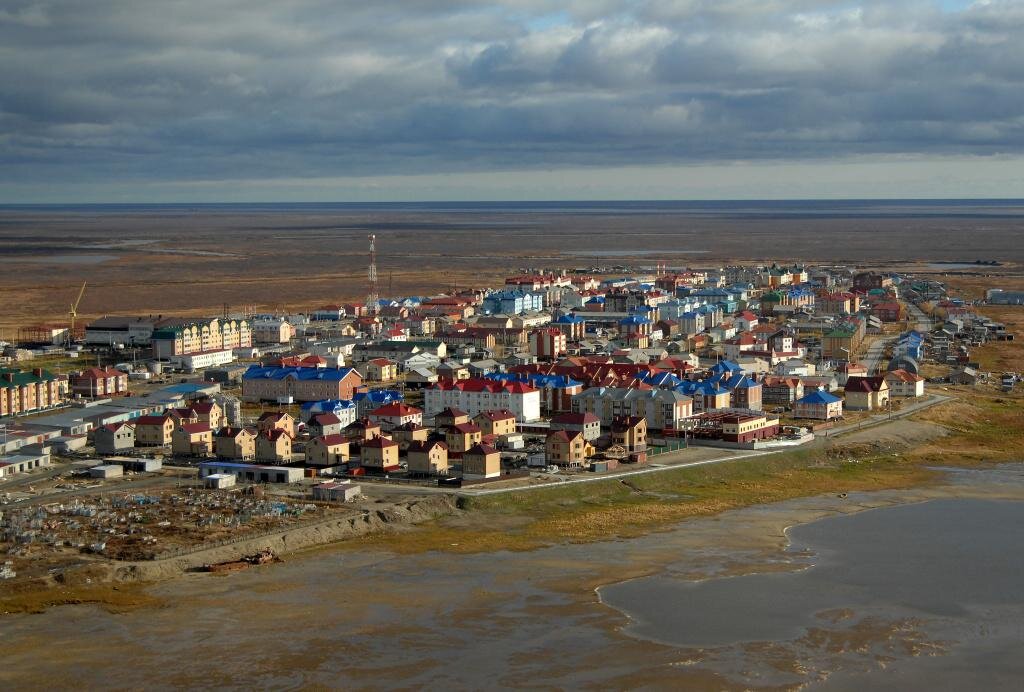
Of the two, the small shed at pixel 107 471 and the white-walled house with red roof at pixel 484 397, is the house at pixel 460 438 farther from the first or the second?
the small shed at pixel 107 471

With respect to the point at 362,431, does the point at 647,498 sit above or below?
below

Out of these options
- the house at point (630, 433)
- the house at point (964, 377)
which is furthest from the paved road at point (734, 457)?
the house at point (964, 377)

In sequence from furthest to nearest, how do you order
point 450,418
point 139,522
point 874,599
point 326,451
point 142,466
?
point 450,418
point 326,451
point 142,466
point 139,522
point 874,599

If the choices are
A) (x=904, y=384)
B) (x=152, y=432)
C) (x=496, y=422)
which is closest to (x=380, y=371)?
(x=496, y=422)

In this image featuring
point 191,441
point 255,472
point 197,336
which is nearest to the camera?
point 255,472

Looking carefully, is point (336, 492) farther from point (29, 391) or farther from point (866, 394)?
point (866, 394)

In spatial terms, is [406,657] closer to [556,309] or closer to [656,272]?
[556,309]

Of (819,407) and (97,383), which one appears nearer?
(819,407)
